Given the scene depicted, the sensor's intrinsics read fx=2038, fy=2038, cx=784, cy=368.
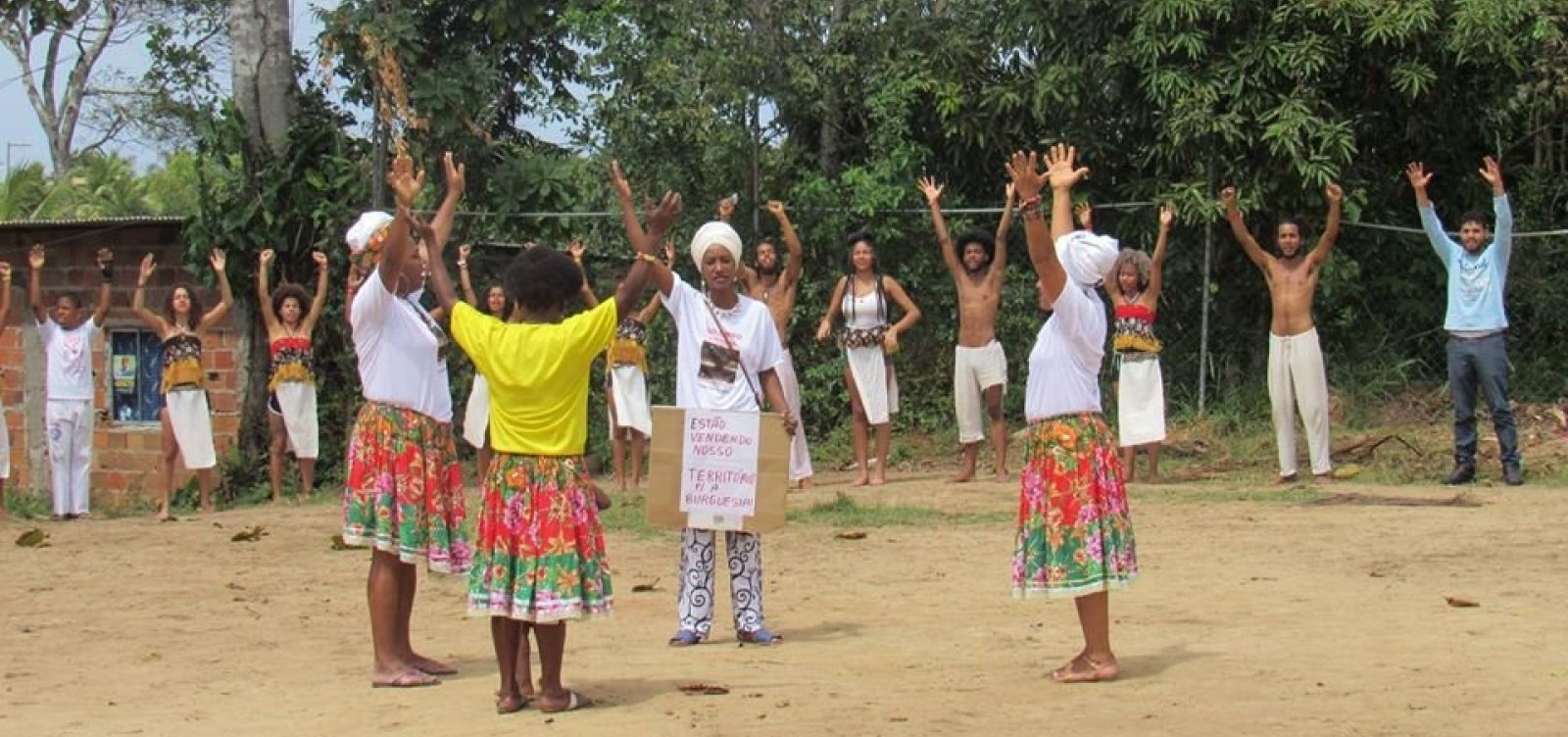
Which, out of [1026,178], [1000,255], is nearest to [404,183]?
[1026,178]

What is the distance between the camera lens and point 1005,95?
57.8 feet

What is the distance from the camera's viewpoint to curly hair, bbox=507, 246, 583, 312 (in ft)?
23.0

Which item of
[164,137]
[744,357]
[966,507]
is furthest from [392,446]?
[164,137]

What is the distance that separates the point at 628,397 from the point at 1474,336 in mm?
6077

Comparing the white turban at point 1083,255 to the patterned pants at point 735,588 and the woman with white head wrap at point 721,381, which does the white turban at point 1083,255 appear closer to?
the woman with white head wrap at point 721,381

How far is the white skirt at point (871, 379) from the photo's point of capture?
14969 mm

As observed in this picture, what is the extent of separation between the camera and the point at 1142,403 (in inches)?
571

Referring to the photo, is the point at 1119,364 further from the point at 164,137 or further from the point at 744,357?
the point at 164,137

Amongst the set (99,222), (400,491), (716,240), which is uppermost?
(99,222)

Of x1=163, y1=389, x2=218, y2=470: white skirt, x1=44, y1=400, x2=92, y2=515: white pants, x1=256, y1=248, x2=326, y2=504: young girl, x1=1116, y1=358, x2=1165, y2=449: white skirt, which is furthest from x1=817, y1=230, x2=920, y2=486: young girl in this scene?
x1=44, y1=400, x2=92, y2=515: white pants

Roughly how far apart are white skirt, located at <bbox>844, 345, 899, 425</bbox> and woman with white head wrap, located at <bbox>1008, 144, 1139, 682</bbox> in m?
7.34

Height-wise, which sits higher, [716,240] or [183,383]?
[716,240]

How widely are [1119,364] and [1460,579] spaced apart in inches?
198

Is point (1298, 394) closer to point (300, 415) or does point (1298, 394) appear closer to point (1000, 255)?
point (1000, 255)
